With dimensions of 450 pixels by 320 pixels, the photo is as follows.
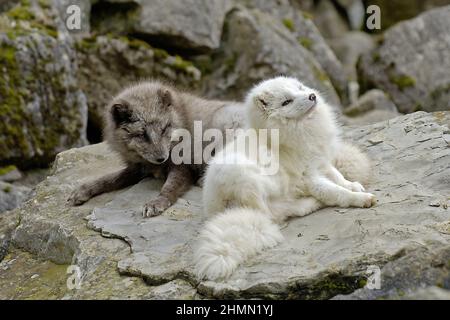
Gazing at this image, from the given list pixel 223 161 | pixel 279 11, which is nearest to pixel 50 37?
pixel 223 161

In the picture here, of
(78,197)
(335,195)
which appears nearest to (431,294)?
(335,195)

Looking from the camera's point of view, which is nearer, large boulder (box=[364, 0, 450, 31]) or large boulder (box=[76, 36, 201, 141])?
large boulder (box=[76, 36, 201, 141])

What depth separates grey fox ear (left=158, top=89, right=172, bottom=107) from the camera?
19.5 ft

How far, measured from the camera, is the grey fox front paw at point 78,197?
580cm

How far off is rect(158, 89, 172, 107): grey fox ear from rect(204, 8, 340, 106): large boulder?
4194mm

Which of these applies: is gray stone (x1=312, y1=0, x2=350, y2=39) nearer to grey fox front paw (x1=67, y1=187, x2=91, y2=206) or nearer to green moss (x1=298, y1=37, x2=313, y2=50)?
green moss (x1=298, y1=37, x2=313, y2=50)

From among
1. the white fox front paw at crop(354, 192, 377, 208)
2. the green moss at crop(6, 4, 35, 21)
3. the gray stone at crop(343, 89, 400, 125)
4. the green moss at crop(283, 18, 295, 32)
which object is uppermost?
the green moss at crop(283, 18, 295, 32)

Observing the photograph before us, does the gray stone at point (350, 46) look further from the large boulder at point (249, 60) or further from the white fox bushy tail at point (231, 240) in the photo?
the white fox bushy tail at point (231, 240)

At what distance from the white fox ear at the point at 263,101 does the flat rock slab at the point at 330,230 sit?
0.96 meters

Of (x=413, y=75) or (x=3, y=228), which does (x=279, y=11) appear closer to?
(x=413, y=75)

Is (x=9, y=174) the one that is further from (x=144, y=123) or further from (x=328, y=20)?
(x=328, y=20)

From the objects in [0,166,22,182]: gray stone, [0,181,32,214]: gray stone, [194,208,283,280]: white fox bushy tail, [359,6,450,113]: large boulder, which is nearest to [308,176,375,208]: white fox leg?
[194,208,283,280]: white fox bushy tail

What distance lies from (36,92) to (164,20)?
260 centimetres

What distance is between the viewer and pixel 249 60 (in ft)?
33.6
